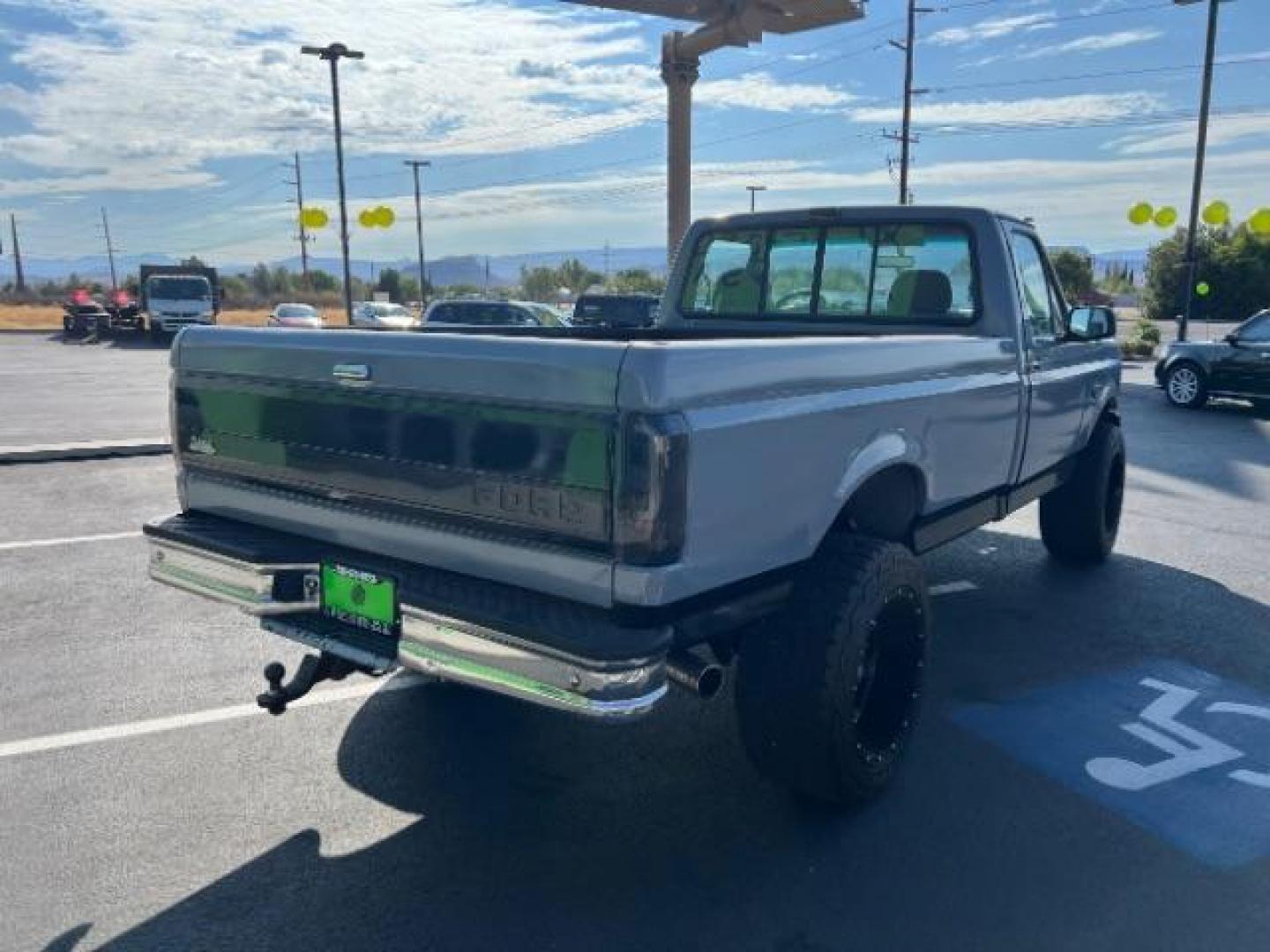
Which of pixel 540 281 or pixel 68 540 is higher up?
pixel 540 281

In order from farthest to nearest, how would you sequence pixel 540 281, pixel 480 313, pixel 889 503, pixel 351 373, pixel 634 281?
pixel 540 281 < pixel 634 281 < pixel 480 313 < pixel 889 503 < pixel 351 373

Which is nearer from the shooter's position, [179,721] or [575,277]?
[179,721]

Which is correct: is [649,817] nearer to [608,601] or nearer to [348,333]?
[608,601]

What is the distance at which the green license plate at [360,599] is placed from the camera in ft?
9.50

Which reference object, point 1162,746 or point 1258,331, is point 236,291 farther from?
point 1162,746

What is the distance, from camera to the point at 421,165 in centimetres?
Result: 5784

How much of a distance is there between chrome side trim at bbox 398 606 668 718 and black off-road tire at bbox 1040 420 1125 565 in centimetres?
456

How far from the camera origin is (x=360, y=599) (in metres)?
3.00

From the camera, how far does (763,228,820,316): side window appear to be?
197 inches

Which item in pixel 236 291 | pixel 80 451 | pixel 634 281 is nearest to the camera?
pixel 80 451

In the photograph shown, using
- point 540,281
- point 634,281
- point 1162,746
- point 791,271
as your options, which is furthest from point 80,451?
point 540,281

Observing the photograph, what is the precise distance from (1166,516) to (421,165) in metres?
55.9

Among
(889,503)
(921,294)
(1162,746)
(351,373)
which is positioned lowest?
(1162,746)

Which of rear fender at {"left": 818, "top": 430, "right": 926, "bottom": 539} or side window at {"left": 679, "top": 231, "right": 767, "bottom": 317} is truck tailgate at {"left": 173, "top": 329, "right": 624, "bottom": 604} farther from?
side window at {"left": 679, "top": 231, "right": 767, "bottom": 317}
